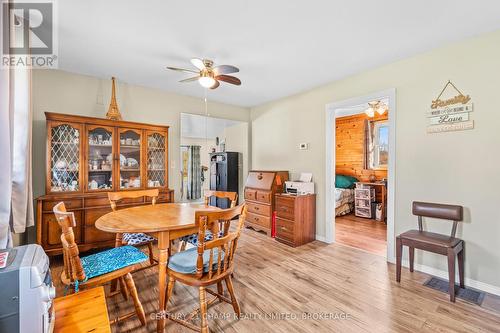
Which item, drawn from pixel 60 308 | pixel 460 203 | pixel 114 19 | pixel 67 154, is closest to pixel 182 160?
pixel 67 154

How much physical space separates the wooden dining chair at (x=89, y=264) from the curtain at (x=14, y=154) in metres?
0.28

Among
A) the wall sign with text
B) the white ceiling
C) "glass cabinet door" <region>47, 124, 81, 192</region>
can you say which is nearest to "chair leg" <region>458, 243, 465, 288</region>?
the wall sign with text

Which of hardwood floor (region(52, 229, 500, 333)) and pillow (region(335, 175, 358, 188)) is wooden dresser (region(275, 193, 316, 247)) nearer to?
hardwood floor (region(52, 229, 500, 333))

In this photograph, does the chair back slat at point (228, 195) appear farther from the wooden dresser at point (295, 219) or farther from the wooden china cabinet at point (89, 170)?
the wooden dresser at point (295, 219)

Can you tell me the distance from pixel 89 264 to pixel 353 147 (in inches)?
239

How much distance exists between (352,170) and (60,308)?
626 centimetres

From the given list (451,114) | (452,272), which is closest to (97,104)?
(451,114)

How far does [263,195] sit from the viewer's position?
13.3ft

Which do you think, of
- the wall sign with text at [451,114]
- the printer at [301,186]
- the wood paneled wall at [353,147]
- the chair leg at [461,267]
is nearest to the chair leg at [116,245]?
the printer at [301,186]

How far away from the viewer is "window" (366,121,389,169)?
5.66 metres

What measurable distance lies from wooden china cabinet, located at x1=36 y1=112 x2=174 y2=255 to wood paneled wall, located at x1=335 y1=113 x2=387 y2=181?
4808mm

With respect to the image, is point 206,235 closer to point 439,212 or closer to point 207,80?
point 207,80

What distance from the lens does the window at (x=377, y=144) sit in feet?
18.6

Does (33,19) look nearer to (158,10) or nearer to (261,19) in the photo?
(158,10)
